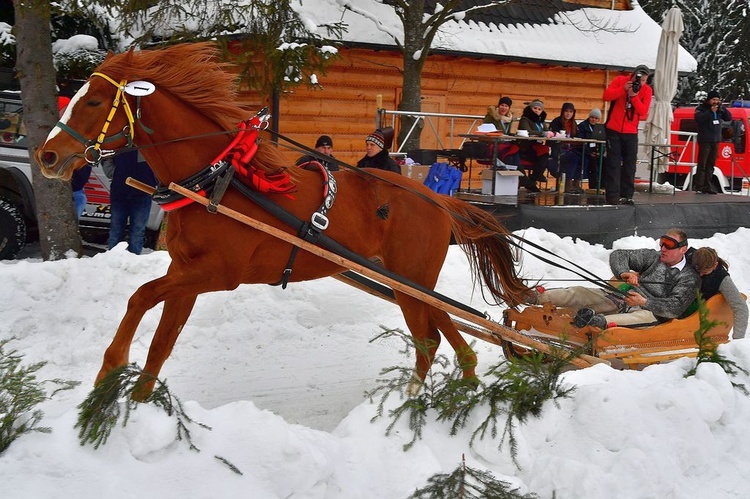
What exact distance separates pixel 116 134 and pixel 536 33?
1468cm

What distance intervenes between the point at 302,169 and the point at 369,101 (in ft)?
34.2

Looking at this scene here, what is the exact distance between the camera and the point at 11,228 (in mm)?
9555

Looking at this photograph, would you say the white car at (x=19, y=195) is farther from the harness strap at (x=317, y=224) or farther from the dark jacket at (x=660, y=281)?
the dark jacket at (x=660, y=281)

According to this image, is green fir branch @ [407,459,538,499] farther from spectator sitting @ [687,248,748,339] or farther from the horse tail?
spectator sitting @ [687,248,748,339]

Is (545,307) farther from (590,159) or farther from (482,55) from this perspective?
(482,55)

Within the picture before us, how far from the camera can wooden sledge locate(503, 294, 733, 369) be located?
234 inches

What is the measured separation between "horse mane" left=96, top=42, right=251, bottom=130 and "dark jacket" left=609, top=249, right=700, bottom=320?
3.53 meters

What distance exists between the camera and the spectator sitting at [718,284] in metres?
6.23

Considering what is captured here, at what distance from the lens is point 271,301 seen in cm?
750

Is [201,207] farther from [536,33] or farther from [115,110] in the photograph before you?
[536,33]

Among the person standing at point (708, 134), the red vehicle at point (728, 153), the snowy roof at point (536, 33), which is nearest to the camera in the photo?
the snowy roof at point (536, 33)

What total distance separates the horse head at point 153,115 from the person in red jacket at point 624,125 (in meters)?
7.37

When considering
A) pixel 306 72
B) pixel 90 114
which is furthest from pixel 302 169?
pixel 306 72

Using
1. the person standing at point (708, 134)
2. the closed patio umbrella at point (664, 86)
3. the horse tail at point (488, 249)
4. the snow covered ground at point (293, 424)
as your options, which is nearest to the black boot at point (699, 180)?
the person standing at point (708, 134)
